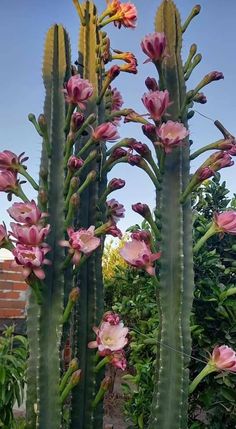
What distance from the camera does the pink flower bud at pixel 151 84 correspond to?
232 centimetres

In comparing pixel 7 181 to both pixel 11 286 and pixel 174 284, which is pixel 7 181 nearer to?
pixel 174 284

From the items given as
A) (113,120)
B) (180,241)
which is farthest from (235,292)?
(113,120)

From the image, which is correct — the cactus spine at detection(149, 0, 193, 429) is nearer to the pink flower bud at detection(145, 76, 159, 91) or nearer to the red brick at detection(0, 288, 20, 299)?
the pink flower bud at detection(145, 76, 159, 91)

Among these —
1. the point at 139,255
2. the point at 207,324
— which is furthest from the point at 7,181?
the point at 207,324

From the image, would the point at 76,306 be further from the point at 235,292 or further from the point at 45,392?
the point at 235,292

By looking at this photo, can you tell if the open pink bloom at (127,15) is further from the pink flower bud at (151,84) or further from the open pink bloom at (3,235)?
the open pink bloom at (3,235)

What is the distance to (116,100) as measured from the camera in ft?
8.92

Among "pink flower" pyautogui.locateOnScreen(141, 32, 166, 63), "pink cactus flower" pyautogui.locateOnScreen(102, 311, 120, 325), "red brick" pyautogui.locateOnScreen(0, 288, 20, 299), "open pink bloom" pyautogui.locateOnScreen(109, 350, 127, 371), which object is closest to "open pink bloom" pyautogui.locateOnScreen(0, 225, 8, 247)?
"pink cactus flower" pyautogui.locateOnScreen(102, 311, 120, 325)

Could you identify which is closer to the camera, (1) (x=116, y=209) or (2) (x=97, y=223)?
(2) (x=97, y=223)

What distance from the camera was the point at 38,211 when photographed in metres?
2.01

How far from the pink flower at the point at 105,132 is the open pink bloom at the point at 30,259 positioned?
521 millimetres

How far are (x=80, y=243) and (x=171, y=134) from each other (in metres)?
0.57

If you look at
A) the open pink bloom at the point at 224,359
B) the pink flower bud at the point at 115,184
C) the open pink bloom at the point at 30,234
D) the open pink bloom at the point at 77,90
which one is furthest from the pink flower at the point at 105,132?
the open pink bloom at the point at 224,359

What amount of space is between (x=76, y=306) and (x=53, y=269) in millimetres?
211
